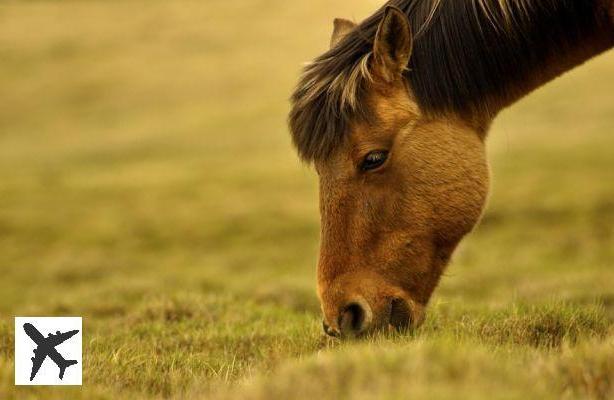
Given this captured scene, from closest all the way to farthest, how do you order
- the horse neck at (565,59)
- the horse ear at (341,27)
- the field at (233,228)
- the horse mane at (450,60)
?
the field at (233,228), the horse mane at (450,60), the horse neck at (565,59), the horse ear at (341,27)

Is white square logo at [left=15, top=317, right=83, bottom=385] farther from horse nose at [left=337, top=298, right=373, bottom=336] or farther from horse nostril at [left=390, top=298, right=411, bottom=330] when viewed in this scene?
horse nostril at [left=390, top=298, right=411, bottom=330]

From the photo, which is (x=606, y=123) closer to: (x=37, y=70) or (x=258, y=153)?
→ (x=258, y=153)

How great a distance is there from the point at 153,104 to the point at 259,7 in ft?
79.2

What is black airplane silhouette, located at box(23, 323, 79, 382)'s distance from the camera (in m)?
4.17

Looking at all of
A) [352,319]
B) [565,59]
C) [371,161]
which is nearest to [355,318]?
[352,319]

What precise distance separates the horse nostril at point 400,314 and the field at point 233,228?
9cm

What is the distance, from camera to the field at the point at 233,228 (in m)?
3.50

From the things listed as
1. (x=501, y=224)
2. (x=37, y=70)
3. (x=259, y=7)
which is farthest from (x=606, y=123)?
(x=259, y=7)

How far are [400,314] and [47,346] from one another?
2165 millimetres

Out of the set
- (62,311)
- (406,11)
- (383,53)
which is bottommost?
(62,311)

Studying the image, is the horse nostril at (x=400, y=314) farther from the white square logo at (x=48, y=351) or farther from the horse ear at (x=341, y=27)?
the horse ear at (x=341, y=27)

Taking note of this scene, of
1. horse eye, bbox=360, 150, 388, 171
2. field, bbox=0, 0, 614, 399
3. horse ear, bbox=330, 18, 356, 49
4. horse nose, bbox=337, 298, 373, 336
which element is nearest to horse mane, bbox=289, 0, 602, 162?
horse eye, bbox=360, 150, 388, 171

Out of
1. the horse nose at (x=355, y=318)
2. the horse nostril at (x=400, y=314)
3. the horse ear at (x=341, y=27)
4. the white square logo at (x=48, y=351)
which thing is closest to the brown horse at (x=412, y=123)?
the horse nostril at (x=400, y=314)

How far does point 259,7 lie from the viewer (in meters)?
66.4
